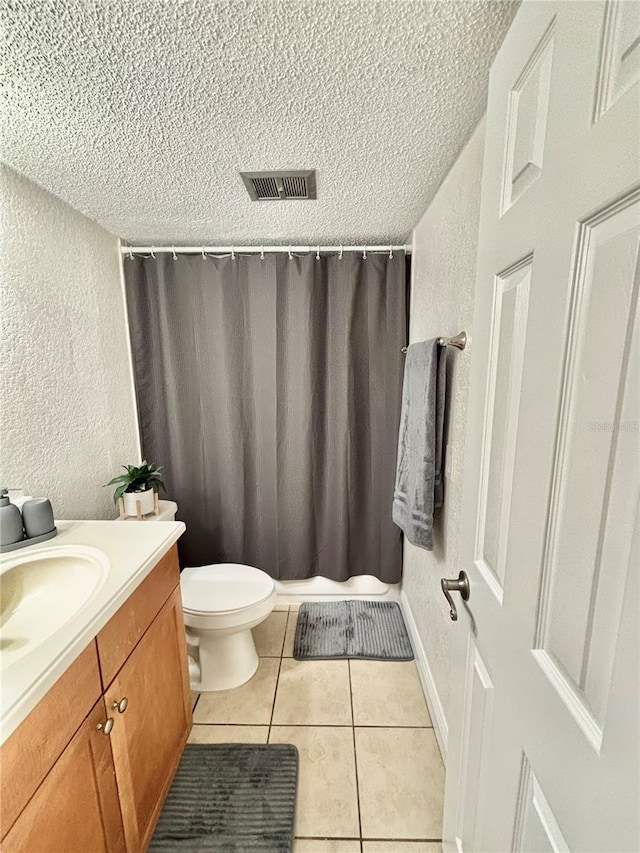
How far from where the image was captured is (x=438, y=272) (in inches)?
54.2

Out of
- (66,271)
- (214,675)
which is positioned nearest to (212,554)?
(214,675)

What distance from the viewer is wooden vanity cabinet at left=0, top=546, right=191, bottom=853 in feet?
2.05

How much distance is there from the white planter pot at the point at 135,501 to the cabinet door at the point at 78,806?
0.91 m

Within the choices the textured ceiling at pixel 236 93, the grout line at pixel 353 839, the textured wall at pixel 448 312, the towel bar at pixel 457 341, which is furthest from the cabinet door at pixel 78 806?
the textured ceiling at pixel 236 93

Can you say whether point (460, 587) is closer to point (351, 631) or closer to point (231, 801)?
point (231, 801)

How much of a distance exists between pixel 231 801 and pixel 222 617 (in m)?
0.56

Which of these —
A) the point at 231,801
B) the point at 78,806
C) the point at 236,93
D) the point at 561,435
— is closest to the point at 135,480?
the point at 78,806

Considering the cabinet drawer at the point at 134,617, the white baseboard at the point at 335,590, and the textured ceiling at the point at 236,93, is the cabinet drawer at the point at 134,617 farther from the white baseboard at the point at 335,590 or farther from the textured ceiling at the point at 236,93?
the textured ceiling at the point at 236,93

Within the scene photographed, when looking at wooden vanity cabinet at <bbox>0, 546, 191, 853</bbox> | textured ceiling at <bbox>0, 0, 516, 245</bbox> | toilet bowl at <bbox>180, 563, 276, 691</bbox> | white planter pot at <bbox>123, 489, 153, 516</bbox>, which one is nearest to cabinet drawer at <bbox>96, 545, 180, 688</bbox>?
wooden vanity cabinet at <bbox>0, 546, 191, 853</bbox>

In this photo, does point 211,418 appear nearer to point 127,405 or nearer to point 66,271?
point 127,405

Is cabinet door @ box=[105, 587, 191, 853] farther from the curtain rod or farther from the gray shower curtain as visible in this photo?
the curtain rod

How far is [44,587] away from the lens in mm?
1038

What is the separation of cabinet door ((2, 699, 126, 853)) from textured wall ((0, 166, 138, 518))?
0.90 metres

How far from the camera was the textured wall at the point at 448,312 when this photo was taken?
108 cm
